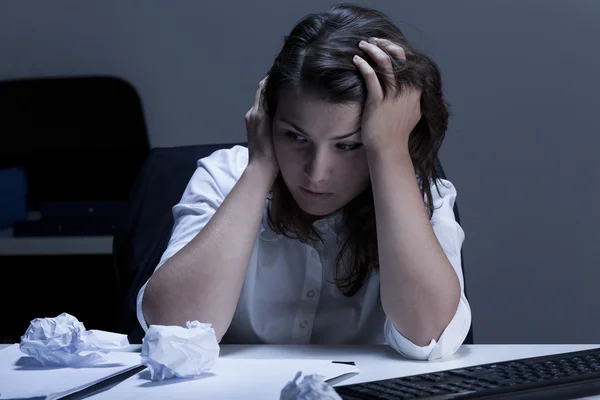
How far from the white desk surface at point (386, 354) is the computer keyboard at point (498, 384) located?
0.10 metres

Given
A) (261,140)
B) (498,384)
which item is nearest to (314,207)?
(261,140)

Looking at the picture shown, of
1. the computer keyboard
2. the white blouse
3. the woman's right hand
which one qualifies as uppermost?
the woman's right hand

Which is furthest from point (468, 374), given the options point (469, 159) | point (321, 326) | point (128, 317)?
point (469, 159)

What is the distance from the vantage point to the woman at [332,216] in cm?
106

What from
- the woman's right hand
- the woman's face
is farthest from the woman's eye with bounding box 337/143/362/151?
the woman's right hand

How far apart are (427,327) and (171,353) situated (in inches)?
13.3

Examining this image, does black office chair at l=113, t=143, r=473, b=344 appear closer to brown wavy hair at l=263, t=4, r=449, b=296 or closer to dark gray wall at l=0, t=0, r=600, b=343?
brown wavy hair at l=263, t=4, r=449, b=296

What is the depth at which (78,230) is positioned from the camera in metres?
2.33

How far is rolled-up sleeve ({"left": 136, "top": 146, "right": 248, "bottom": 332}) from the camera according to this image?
4.02ft

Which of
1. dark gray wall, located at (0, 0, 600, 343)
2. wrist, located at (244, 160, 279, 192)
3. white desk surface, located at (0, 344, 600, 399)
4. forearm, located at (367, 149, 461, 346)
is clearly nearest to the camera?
white desk surface, located at (0, 344, 600, 399)

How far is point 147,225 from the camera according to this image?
1.34m

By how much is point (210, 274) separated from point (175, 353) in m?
0.25

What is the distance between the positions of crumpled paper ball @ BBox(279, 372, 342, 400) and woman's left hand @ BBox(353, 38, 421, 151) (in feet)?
1.63

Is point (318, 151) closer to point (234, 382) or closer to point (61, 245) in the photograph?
point (234, 382)
